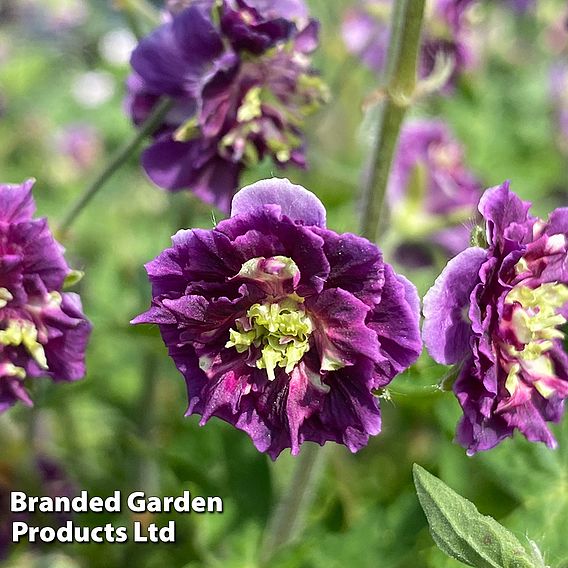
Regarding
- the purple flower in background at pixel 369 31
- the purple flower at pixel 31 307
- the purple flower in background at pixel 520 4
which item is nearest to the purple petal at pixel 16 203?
the purple flower at pixel 31 307

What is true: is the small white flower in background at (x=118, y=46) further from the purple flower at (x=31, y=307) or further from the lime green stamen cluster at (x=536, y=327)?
the lime green stamen cluster at (x=536, y=327)

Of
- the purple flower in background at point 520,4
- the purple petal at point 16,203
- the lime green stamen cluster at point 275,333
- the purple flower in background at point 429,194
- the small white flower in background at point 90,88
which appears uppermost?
the purple petal at point 16,203

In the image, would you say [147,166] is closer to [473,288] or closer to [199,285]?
[199,285]

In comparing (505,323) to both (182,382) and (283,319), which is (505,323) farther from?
(182,382)

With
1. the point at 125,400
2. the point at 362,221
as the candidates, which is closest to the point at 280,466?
the point at 125,400

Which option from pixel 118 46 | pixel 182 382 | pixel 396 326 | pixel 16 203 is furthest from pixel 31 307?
pixel 118 46

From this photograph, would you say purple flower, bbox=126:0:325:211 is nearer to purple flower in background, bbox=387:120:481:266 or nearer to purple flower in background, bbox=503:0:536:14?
purple flower in background, bbox=387:120:481:266
